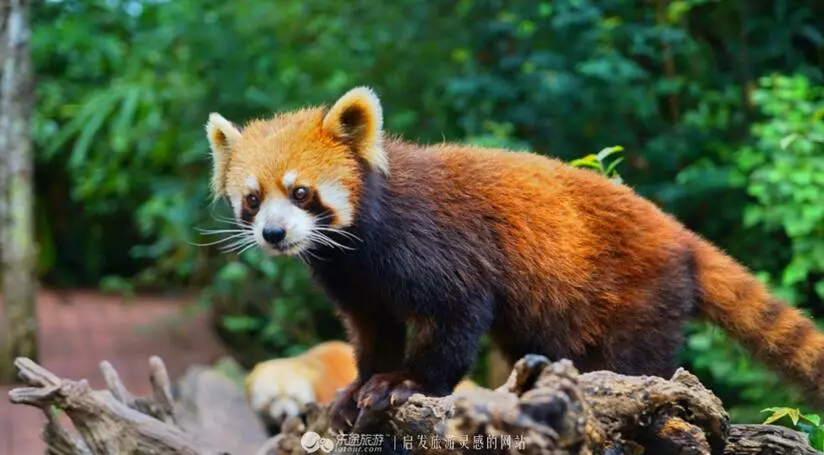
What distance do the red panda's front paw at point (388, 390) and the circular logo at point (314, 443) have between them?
37cm

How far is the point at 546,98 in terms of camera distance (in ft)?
18.5

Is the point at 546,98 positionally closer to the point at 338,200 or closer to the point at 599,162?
the point at 599,162

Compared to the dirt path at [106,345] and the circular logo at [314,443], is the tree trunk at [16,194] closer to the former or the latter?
the dirt path at [106,345]

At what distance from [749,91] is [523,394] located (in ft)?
14.4

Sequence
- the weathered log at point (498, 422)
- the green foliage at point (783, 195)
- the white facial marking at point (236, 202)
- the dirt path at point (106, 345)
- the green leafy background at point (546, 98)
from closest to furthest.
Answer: the weathered log at point (498, 422)
the white facial marking at point (236, 202)
the green foliage at point (783, 195)
the green leafy background at point (546, 98)
the dirt path at point (106, 345)

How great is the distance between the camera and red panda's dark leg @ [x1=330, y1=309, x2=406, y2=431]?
10.6ft

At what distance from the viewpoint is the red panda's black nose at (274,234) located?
2.74 metres

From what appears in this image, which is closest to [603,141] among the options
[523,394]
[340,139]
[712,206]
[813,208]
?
[712,206]

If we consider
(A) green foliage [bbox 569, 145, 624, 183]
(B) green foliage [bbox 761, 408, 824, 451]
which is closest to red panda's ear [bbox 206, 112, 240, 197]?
(A) green foliage [bbox 569, 145, 624, 183]

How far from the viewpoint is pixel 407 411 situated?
2.58 m

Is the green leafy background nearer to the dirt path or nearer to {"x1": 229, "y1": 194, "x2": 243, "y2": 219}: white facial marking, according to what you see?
the dirt path

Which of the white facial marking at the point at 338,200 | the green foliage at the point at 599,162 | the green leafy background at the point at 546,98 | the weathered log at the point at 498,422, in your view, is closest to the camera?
the weathered log at the point at 498,422

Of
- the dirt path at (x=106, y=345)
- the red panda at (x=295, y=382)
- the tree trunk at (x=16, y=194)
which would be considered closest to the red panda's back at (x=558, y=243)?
the red panda at (x=295, y=382)

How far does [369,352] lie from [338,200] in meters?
0.72
